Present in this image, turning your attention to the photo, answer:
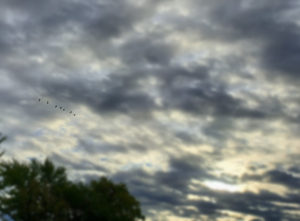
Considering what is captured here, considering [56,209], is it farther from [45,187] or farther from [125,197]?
[125,197]

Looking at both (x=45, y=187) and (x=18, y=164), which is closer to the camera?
(x=45, y=187)

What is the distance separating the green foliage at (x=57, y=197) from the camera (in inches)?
2562

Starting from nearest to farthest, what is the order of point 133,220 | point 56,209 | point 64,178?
1. point 56,209
2. point 133,220
3. point 64,178

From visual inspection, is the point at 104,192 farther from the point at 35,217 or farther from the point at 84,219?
the point at 35,217

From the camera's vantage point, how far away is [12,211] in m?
68.6

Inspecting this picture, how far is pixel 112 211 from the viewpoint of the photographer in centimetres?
6594

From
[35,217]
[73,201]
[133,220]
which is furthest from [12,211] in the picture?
[133,220]

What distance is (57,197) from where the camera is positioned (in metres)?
67.1

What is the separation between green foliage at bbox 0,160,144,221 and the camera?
213 ft

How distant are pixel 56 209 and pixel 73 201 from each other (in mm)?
3430

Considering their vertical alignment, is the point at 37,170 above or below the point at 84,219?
above

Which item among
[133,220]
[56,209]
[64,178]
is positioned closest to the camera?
[56,209]

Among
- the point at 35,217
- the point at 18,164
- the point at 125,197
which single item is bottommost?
the point at 35,217

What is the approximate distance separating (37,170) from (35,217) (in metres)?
10.5
